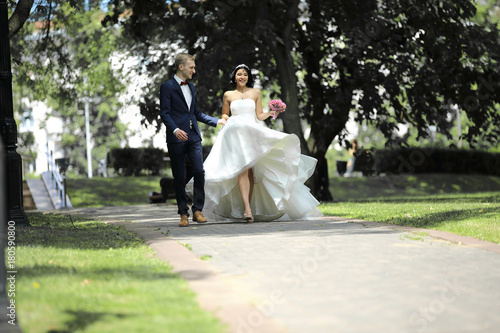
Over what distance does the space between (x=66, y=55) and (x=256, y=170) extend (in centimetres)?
1324

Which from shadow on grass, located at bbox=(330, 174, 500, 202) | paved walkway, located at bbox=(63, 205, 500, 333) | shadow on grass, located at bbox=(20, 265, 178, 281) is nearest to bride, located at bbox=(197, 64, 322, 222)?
paved walkway, located at bbox=(63, 205, 500, 333)

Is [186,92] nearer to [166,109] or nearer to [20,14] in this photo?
[166,109]

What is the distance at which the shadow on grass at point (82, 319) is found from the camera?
153 inches

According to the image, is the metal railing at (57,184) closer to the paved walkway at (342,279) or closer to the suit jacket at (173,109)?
the suit jacket at (173,109)

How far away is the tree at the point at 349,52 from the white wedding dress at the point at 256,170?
6.13 meters

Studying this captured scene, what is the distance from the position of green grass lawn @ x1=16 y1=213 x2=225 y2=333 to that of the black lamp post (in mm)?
2933

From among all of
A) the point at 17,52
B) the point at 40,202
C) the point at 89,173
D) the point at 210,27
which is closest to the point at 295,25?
the point at 210,27

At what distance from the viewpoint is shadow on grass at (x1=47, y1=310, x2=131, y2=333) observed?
389 centimetres

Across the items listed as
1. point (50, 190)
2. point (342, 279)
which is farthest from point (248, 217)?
point (50, 190)

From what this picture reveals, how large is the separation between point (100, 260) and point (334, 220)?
5100 mm

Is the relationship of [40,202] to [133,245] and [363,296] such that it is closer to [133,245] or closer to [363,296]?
[133,245]

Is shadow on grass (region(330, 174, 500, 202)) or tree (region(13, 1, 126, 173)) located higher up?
tree (region(13, 1, 126, 173))

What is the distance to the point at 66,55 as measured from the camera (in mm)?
22266

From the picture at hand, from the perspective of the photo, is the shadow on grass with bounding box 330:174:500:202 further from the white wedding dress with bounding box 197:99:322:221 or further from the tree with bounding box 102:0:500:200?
the white wedding dress with bounding box 197:99:322:221
